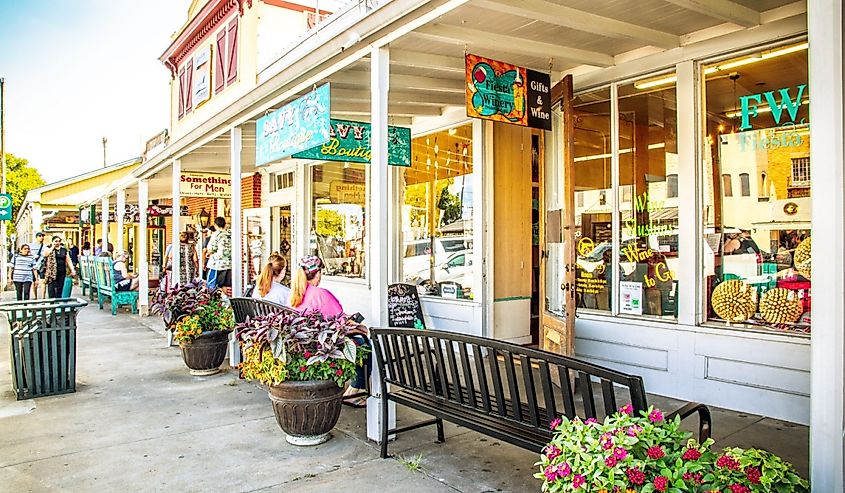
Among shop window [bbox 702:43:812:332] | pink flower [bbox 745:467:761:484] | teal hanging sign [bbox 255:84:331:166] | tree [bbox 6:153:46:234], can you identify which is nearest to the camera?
pink flower [bbox 745:467:761:484]

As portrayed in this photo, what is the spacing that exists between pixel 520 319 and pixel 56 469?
5363 mm

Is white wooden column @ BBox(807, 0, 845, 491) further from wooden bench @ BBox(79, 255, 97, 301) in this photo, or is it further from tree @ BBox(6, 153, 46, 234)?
tree @ BBox(6, 153, 46, 234)

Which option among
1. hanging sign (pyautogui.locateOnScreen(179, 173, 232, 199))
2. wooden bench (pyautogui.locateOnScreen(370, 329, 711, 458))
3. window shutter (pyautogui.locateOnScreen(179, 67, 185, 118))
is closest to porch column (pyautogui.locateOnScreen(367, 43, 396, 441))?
wooden bench (pyautogui.locateOnScreen(370, 329, 711, 458))

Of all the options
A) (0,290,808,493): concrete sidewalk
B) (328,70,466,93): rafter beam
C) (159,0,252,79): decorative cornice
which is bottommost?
(0,290,808,493): concrete sidewalk

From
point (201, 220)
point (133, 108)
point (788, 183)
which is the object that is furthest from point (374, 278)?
point (133, 108)

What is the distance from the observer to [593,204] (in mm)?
6594

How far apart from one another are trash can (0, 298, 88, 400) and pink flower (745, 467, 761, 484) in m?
6.25

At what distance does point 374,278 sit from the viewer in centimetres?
494

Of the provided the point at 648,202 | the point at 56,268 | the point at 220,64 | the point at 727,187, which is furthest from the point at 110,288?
the point at 727,187

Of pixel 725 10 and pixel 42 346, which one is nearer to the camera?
pixel 725 10

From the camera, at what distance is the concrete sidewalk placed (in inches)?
162

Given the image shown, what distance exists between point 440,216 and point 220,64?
630 cm

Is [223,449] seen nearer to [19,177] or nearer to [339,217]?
[339,217]

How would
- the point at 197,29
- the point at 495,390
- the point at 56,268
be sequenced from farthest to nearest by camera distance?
1. the point at 56,268
2. the point at 197,29
3. the point at 495,390
